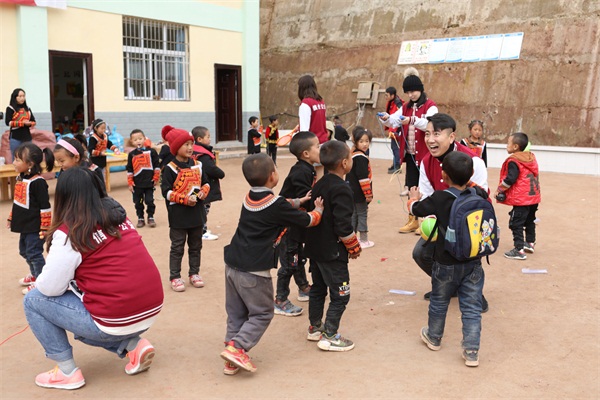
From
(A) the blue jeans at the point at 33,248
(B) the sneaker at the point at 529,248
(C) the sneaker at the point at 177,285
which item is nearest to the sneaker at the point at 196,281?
(C) the sneaker at the point at 177,285

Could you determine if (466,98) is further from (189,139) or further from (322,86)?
(189,139)

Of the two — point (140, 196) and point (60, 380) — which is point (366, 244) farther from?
point (60, 380)

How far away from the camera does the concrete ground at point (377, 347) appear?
11.6 ft

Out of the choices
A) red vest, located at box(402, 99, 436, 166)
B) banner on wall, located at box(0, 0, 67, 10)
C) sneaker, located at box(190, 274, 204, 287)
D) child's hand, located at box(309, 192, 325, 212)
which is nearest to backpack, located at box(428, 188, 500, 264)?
child's hand, located at box(309, 192, 325, 212)

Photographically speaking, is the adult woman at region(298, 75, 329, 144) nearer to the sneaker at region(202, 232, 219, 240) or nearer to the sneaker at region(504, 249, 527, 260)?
the sneaker at region(202, 232, 219, 240)

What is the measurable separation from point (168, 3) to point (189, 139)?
36.5ft

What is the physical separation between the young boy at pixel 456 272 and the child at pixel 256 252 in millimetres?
870

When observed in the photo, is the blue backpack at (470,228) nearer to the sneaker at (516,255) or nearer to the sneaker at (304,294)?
the sneaker at (304,294)

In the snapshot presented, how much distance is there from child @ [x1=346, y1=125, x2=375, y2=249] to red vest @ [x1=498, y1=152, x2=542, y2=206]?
4.92ft

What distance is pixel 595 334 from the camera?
4348 millimetres

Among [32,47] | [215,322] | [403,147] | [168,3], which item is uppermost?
[168,3]

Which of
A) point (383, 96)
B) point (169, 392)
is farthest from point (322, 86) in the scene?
point (169, 392)

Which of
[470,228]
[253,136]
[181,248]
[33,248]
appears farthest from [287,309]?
[253,136]

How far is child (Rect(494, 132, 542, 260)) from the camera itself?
248 inches
